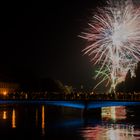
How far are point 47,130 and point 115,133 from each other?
31.5 feet

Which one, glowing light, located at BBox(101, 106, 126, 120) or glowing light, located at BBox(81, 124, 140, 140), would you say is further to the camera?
glowing light, located at BBox(101, 106, 126, 120)

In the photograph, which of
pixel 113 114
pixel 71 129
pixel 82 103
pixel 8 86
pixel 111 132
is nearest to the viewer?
pixel 111 132

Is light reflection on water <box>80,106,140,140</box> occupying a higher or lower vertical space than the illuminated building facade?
lower

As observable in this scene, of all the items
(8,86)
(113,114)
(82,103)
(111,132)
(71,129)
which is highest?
(8,86)

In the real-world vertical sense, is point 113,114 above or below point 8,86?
below

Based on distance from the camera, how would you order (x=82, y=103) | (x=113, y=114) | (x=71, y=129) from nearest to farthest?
(x=71, y=129), (x=82, y=103), (x=113, y=114)

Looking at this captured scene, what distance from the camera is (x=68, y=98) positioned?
3888 inches

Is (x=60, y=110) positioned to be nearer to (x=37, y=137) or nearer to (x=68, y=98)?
(x=68, y=98)

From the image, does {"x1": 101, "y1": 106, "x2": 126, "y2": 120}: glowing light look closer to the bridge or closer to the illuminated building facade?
the bridge

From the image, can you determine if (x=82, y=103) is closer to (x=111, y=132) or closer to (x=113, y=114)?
(x=113, y=114)

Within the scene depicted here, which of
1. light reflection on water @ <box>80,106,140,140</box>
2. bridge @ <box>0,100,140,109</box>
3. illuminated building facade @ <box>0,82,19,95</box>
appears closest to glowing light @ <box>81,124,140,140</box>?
light reflection on water @ <box>80,106,140,140</box>

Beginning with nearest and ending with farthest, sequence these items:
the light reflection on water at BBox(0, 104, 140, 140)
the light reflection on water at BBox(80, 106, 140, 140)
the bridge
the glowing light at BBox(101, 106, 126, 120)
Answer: the light reflection on water at BBox(80, 106, 140, 140), the light reflection on water at BBox(0, 104, 140, 140), the bridge, the glowing light at BBox(101, 106, 126, 120)

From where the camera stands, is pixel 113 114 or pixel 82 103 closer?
pixel 82 103

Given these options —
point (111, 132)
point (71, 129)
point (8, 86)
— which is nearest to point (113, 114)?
point (71, 129)
